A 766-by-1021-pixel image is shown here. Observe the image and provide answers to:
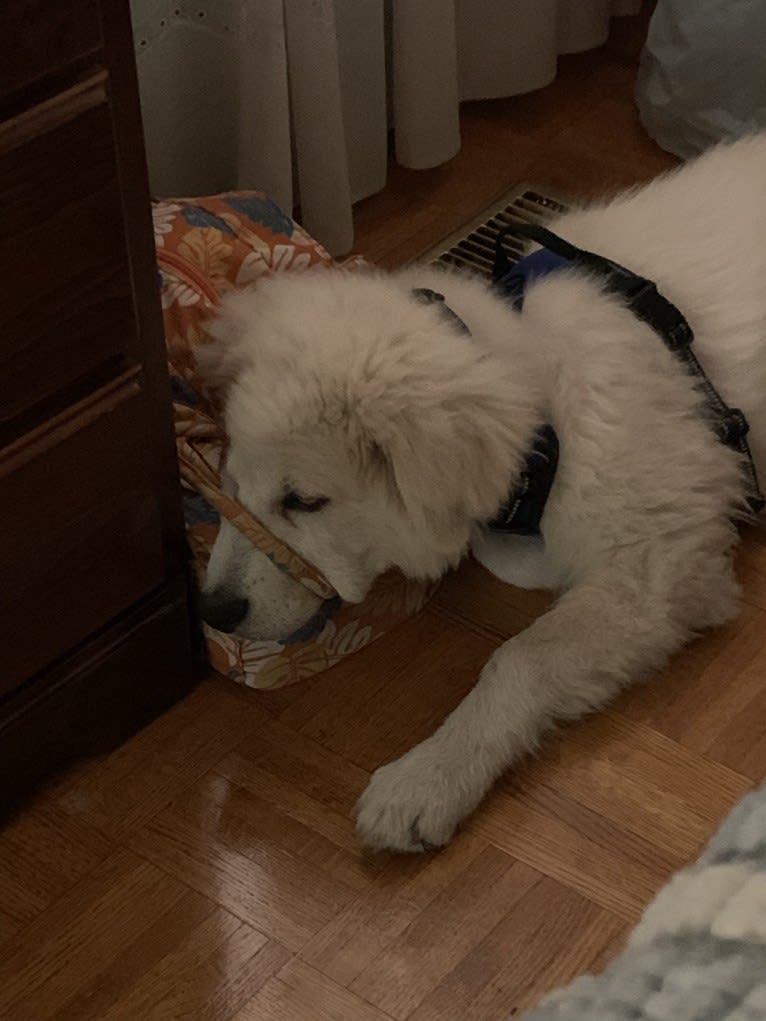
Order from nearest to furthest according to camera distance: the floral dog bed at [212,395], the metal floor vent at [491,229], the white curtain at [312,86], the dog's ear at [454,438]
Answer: the dog's ear at [454,438], the floral dog bed at [212,395], the white curtain at [312,86], the metal floor vent at [491,229]

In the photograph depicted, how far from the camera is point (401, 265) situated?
2.42 meters

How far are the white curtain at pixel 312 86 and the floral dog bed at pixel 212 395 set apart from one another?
0.32 metres

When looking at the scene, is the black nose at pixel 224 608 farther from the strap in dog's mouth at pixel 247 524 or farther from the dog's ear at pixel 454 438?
the dog's ear at pixel 454 438

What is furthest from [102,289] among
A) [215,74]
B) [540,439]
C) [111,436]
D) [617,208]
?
[215,74]

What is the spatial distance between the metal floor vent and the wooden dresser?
1.00 metres

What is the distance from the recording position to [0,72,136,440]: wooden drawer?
1.14m

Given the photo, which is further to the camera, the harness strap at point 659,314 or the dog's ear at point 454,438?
the harness strap at point 659,314

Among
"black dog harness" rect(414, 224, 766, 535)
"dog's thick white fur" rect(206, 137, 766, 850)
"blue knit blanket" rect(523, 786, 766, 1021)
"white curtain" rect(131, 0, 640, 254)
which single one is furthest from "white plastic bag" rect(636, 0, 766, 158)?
"blue knit blanket" rect(523, 786, 766, 1021)

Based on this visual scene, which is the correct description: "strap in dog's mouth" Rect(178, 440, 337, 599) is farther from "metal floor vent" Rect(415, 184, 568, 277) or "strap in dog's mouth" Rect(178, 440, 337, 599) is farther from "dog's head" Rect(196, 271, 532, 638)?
"metal floor vent" Rect(415, 184, 568, 277)

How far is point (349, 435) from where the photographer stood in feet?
4.98

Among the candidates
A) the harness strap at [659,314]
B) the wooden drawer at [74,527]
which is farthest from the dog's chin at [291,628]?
the harness strap at [659,314]

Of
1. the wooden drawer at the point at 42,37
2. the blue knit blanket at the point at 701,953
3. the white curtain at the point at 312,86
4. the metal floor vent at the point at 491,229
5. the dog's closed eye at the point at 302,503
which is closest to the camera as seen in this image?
the blue knit blanket at the point at 701,953

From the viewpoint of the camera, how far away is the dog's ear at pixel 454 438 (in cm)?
148

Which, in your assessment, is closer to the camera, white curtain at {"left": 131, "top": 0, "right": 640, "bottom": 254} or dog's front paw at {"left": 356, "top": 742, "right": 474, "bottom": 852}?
dog's front paw at {"left": 356, "top": 742, "right": 474, "bottom": 852}
